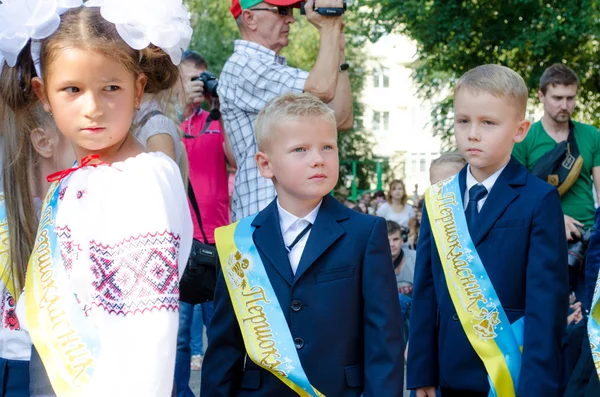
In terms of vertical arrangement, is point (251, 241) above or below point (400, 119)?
above

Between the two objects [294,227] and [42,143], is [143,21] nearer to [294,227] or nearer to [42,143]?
[42,143]

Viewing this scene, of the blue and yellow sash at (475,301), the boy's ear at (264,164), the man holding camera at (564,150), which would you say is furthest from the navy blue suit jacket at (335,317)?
the man holding camera at (564,150)

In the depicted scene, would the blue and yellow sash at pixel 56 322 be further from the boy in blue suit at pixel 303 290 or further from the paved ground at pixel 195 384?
the paved ground at pixel 195 384

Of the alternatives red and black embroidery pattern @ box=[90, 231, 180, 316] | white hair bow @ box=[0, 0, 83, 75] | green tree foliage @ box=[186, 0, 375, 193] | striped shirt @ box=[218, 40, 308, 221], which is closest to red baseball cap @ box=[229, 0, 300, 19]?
striped shirt @ box=[218, 40, 308, 221]

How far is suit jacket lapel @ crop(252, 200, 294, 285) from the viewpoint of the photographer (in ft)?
10.1

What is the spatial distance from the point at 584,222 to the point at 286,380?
3667 millimetres

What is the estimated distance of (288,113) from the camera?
10.4 feet

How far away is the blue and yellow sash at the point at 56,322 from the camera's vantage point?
2264 millimetres

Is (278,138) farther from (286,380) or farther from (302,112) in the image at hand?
(286,380)

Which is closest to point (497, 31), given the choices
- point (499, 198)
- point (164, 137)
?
point (164, 137)

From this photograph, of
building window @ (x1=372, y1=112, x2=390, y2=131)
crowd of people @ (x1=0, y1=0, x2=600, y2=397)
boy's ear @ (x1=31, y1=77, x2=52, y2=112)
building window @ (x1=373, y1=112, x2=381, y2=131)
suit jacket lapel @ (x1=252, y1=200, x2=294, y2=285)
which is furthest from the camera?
building window @ (x1=372, y1=112, x2=390, y2=131)

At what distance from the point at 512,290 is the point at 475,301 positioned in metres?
0.14

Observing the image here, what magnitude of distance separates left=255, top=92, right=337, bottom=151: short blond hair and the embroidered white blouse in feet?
2.69

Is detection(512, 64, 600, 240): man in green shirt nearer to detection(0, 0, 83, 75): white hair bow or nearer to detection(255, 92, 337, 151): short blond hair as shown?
detection(255, 92, 337, 151): short blond hair
